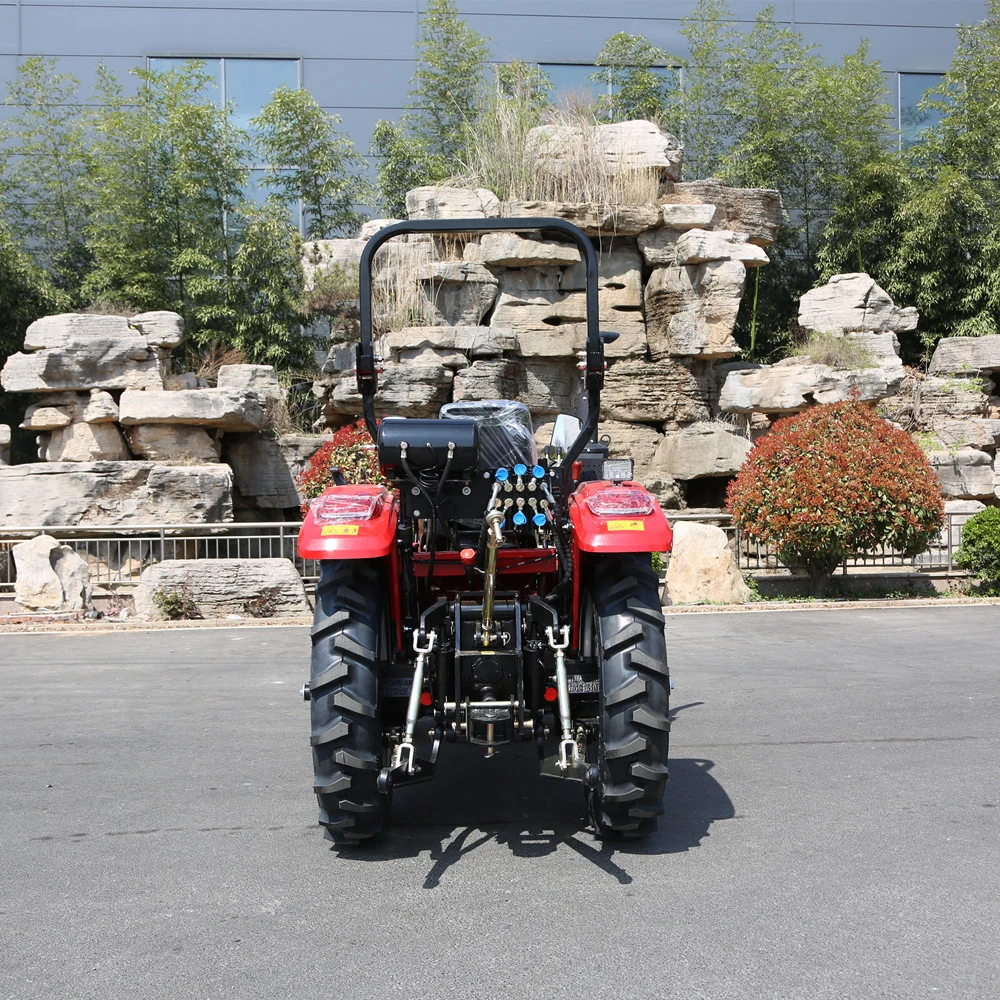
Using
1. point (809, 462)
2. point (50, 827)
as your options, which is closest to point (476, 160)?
point (809, 462)

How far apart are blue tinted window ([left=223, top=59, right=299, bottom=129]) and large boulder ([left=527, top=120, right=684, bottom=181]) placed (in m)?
Answer: 7.78

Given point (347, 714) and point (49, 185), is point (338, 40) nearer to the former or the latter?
point (49, 185)

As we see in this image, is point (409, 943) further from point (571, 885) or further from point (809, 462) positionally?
point (809, 462)

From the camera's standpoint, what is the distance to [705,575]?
11961 millimetres

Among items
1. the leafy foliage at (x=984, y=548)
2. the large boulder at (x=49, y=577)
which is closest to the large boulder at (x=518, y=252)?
the leafy foliage at (x=984, y=548)

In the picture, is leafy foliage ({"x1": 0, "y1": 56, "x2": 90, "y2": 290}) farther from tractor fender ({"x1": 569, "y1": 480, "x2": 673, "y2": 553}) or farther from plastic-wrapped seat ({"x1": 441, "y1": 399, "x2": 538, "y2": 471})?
tractor fender ({"x1": 569, "y1": 480, "x2": 673, "y2": 553})

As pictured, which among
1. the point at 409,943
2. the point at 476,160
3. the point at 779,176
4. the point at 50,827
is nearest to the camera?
the point at 409,943

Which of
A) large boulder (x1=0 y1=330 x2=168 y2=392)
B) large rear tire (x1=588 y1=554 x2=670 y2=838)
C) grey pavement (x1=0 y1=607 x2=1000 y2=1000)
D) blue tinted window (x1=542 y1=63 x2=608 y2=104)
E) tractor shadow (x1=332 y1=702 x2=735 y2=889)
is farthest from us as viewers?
blue tinted window (x1=542 y1=63 x2=608 y2=104)

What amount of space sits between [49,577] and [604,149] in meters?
10.2

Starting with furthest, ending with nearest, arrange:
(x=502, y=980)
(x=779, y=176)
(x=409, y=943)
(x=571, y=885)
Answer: (x=779, y=176) → (x=571, y=885) → (x=409, y=943) → (x=502, y=980)

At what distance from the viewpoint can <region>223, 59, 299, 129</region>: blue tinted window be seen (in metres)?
22.0

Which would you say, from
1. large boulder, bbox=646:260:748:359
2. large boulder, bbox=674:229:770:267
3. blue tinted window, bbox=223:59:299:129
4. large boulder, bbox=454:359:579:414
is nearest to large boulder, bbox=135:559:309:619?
large boulder, bbox=454:359:579:414

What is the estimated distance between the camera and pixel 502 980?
3.00 metres

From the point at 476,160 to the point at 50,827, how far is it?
14559mm
